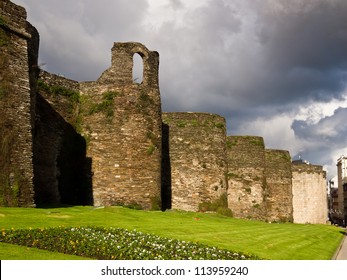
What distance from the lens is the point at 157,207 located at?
33125 mm

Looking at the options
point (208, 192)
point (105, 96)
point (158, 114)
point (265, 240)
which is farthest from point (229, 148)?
point (265, 240)

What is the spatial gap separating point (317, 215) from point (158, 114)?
32904 mm

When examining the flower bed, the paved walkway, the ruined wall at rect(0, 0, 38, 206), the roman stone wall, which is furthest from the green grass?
the roman stone wall

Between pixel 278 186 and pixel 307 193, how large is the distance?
27.5ft

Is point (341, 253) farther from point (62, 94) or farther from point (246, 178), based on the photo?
point (246, 178)

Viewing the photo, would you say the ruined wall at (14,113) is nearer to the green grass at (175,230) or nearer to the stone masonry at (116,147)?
the stone masonry at (116,147)

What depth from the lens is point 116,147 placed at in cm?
3259

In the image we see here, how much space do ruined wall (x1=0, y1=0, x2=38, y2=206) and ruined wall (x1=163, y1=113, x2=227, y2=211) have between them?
58.3 feet

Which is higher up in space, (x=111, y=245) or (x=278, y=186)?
(x=278, y=186)

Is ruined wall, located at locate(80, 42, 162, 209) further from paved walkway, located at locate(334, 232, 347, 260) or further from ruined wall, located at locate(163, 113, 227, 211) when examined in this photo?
paved walkway, located at locate(334, 232, 347, 260)

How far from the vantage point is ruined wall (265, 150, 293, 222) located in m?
49.8

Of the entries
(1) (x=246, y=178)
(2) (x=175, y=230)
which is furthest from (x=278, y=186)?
(2) (x=175, y=230)

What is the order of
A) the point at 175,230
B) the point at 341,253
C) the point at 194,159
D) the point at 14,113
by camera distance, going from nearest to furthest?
the point at 175,230
the point at 341,253
the point at 14,113
the point at 194,159

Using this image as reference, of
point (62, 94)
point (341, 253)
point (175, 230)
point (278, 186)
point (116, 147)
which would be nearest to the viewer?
point (175, 230)
